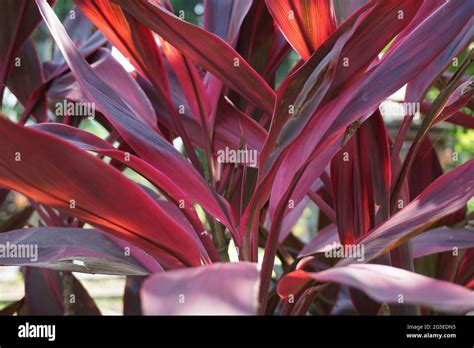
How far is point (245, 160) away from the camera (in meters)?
0.67

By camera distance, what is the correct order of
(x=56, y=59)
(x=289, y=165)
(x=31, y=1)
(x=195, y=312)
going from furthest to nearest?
(x=56, y=59) < (x=31, y=1) < (x=289, y=165) < (x=195, y=312)

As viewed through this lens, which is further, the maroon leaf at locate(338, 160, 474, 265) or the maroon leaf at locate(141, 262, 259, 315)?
the maroon leaf at locate(338, 160, 474, 265)

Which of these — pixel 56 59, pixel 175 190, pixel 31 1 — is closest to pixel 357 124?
pixel 175 190

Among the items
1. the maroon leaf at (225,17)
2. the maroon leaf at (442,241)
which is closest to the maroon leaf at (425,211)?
the maroon leaf at (442,241)

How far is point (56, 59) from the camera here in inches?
44.1

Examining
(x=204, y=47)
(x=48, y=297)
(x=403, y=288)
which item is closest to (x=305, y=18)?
(x=204, y=47)

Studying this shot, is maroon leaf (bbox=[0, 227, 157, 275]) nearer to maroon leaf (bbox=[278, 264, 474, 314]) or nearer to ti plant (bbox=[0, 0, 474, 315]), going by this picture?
ti plant (bbox=[0, 0, 474, 315])

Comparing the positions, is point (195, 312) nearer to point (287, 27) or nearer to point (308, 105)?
point (308, 105)

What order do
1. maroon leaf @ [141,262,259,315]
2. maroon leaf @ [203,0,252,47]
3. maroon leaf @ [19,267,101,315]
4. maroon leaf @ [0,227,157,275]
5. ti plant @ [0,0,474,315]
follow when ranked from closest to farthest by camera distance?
maroon leaf @ [141,262,259,315] < ti plant @ [0,0,474,315] < maroon leaf @ [0,227,157,275] < maroon leaf @ [203,0,252,47] < maroon leaf @ [19,267,101,315]

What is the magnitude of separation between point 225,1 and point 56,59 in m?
0.42

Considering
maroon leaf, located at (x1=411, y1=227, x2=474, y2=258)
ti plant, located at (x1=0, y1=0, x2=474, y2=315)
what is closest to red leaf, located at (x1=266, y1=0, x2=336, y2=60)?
ti plant, located at (x1=0, y1=0, x2=474, y2=315)

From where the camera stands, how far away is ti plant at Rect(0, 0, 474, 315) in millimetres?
463

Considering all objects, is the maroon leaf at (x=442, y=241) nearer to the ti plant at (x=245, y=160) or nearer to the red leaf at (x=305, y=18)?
the ti plant at (x=245, y=160)

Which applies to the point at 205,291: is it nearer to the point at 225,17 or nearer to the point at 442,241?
the point at 442,241
